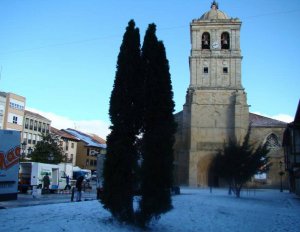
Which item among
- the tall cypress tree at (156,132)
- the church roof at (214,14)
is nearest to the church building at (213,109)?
the church roof at (214,14)

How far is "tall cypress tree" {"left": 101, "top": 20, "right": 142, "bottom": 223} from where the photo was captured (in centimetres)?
1049

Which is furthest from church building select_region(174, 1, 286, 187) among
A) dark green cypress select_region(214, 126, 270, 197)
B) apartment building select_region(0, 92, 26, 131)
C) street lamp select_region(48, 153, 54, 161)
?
apartment building select_region(0, 92, 26, 131)

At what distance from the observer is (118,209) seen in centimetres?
1037

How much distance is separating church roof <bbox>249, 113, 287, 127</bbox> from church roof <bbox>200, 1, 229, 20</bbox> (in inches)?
565

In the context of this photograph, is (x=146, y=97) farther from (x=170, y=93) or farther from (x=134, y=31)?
(x=134, y=31)

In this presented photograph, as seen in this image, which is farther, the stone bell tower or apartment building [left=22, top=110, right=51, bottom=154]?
apartment building [left=22, top=110, right=51, bottom=154]

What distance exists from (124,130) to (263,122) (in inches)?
1770

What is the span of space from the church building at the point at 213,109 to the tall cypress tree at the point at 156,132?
37233mm

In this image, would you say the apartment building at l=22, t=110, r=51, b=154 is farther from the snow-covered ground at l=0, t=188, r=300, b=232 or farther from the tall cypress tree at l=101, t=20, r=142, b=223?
the tall cypress tree at l=101, t=20, r=142, b=223

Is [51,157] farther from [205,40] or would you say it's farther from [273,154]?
[273,154]

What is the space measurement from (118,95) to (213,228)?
4760mm

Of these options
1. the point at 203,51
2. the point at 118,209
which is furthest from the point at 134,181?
the point at 203,51

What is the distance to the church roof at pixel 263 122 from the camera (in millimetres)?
52031

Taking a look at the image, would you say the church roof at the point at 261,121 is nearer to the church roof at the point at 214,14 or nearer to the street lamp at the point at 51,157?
the church roof at the point at 214,14
